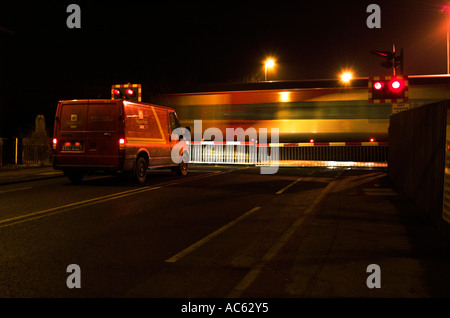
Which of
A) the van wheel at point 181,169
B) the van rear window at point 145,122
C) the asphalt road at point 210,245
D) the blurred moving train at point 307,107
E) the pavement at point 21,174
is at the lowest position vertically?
the asphalt road at point 210,245

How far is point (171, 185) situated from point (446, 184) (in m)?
8.38

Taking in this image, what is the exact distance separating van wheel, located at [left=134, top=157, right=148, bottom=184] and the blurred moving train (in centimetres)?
1147

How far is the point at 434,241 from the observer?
7047 mm

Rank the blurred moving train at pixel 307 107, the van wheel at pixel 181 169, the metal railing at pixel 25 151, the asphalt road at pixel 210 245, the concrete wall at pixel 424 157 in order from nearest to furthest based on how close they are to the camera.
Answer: the asphalt road at pixel 210 245 < the concrete wall at pixel 424 157 < the van wheel at pixel 181 169 < the metal railing at pixel 25 151 < the blurred moving train at pixel 307 107

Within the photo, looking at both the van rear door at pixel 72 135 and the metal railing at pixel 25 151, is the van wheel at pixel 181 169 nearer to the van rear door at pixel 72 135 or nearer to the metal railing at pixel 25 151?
the van rear door at pixel 72 135

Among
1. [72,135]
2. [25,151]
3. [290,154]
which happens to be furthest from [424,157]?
[25,151]

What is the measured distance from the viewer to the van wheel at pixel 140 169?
550 inches

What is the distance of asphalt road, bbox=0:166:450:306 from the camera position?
16.1 feet

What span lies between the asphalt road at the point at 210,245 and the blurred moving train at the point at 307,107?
1184 centimetres

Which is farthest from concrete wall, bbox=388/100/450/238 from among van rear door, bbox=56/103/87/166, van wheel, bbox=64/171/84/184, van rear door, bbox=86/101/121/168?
van wheel, bbox=64/171/84/184

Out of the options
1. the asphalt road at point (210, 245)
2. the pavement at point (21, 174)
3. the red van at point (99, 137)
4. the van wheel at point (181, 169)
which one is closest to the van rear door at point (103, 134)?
the red van at point (99, 137)

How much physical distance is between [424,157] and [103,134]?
26.4ft

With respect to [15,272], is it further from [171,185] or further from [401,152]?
[401,152]
